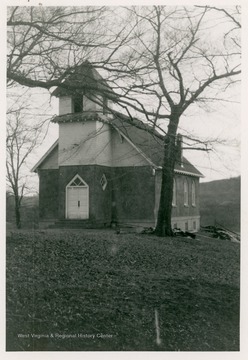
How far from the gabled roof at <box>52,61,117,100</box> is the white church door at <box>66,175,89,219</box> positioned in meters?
12.7

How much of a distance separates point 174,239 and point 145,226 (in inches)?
150

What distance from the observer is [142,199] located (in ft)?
71.2

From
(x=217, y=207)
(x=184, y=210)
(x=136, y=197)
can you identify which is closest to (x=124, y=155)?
(x=136, y=197)

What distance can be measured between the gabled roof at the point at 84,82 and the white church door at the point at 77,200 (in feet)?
41.6

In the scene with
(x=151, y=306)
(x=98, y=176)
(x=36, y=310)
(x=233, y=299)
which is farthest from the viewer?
(x=98, y=176)

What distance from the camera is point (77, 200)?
21.7 m

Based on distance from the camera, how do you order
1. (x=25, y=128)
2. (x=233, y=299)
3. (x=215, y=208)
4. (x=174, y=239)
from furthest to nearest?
(x=215, y=208)
(x=174, y=239)
(x=25, y=128)
(x=233, y=299)

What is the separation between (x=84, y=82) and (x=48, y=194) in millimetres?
15117

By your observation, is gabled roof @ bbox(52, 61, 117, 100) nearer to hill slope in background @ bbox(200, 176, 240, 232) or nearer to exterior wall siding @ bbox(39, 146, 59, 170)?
hill slope in background @ bbox(200, 176, 240, 232)

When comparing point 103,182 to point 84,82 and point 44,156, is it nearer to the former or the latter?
point 44,156

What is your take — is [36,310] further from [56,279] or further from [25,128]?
[25,128]

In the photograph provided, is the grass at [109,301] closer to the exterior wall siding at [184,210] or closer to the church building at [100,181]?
the church building at [100,181]

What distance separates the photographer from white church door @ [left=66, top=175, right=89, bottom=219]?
21578 mm

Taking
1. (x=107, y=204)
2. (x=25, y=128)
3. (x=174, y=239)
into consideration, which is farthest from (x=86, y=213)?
(x=25, y=128)
